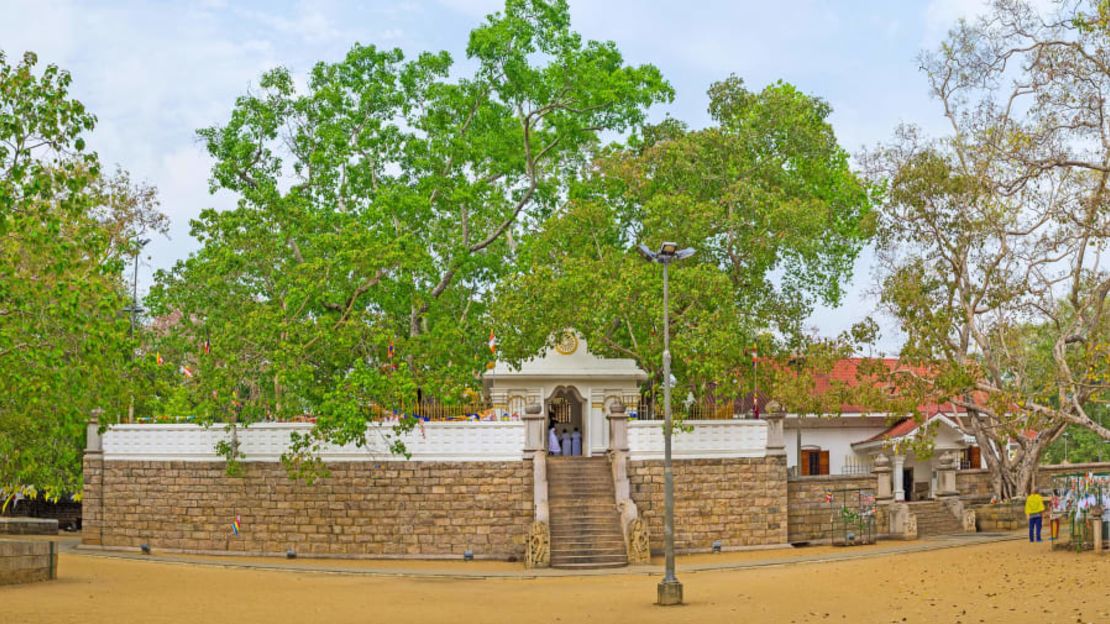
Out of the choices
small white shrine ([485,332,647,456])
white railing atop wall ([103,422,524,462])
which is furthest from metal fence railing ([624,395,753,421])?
white railing atop wall ([103,422,524,462])

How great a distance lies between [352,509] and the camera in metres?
28.6

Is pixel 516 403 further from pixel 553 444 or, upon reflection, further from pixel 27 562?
pixel 27 562

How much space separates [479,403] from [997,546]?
46.0 feet

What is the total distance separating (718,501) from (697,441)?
1554 millimetres

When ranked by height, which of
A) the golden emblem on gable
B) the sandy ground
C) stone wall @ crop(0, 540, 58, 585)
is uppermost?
the golden emblem on gable

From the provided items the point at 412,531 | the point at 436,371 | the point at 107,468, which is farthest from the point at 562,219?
the point at 107,468

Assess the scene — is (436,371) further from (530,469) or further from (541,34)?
(541,34)

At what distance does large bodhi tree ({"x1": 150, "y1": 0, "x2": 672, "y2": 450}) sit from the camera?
28.8 meters

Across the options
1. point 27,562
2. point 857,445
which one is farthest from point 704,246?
point 27,562

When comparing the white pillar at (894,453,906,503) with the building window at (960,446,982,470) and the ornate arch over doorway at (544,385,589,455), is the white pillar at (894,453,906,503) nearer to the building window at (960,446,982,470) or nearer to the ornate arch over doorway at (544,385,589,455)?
the building window at (960,446,982,470)

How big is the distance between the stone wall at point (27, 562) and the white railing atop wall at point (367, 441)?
7.22m

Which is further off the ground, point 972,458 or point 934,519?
point 972,458

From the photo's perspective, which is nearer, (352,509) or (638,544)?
(638,544)

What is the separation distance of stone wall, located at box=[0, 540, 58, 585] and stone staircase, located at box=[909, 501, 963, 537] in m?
22.2
